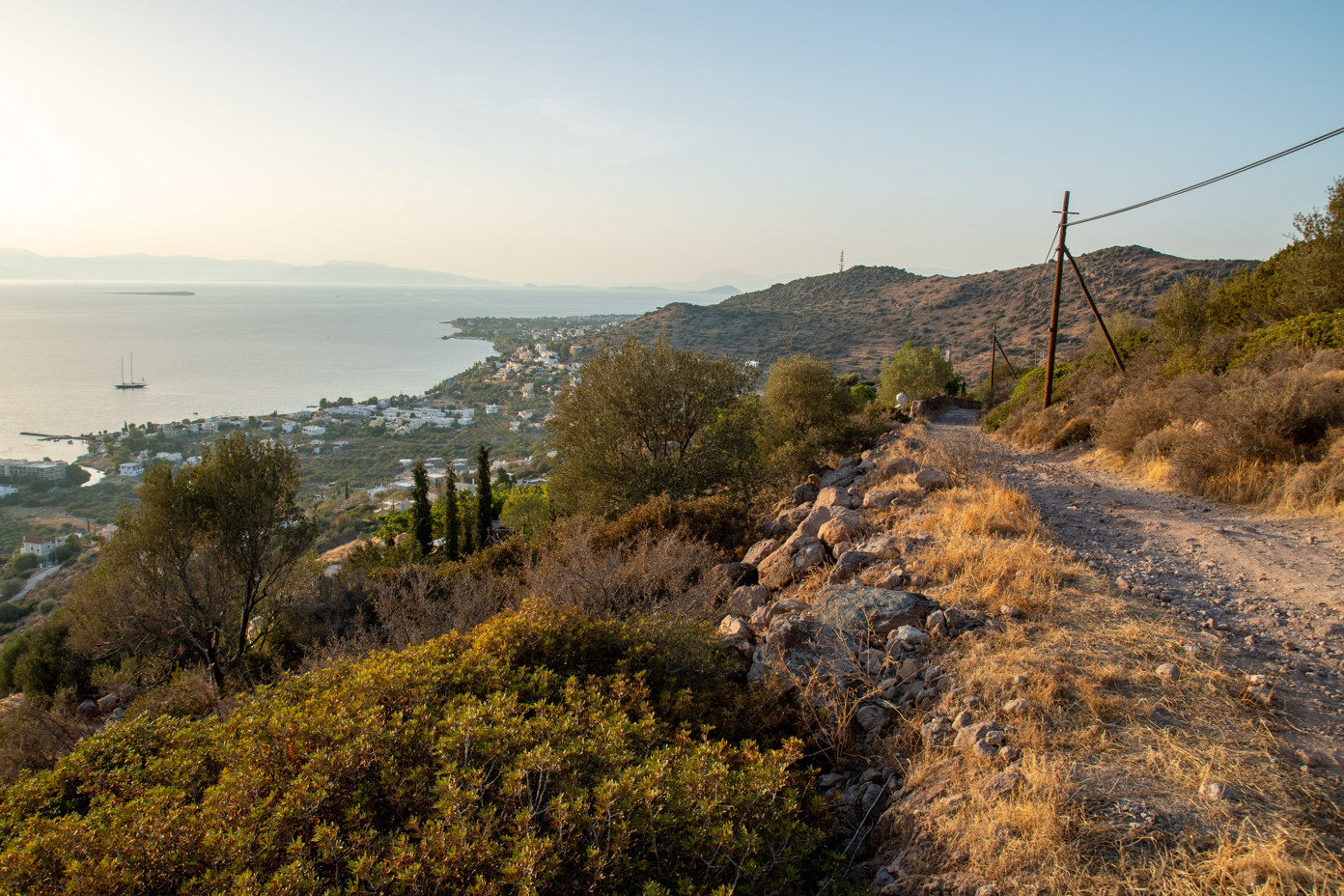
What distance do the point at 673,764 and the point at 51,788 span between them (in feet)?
10.8

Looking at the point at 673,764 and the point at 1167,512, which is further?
the point at 1167,512

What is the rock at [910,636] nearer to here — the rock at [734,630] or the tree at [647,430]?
the rock at [734,630]

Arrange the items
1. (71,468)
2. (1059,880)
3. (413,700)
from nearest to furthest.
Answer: (1059,880) < (413,700) < (71,468)

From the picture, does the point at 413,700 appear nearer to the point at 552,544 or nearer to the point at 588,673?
the point at 588,673

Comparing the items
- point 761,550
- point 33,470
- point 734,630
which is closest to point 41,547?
point 33,470

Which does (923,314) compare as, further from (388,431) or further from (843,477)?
(843,477)

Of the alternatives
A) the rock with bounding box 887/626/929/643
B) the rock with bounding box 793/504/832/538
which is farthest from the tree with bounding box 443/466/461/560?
the rock with bounding box 887/626/929/643

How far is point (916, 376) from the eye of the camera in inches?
1416

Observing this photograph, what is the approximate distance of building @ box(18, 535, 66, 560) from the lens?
27.8 meters

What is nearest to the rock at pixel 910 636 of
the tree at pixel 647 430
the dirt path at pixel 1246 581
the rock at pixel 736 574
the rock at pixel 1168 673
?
the rock at pixel 1168 673

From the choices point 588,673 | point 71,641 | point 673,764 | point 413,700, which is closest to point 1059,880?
point 673,764

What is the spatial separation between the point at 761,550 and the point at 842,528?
130cm

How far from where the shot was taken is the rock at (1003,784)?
123 inches

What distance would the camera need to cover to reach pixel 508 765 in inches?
116
